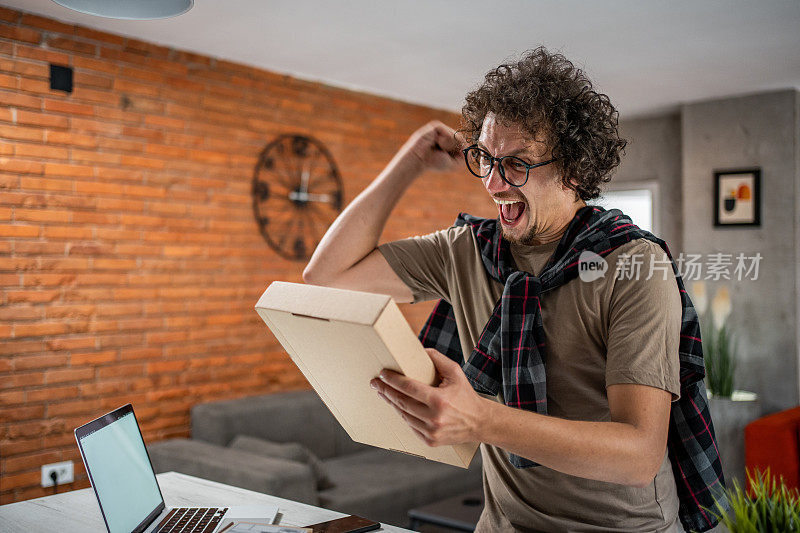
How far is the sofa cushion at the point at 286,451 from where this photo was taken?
3.66 meters

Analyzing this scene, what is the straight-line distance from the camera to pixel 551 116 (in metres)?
1.45

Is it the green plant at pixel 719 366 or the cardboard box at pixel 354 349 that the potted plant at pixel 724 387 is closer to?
the green plant at pixel 719 366

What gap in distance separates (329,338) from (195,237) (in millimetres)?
3376

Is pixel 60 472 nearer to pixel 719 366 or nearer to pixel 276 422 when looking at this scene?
pixel 276 422

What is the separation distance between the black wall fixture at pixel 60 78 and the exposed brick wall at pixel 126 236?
0.03m

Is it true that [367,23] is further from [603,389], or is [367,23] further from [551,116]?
[603,389]

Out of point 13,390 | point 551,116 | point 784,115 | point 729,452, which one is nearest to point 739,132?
point 784,115

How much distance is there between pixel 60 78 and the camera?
3.70 m

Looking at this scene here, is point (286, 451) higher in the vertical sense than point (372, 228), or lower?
lower

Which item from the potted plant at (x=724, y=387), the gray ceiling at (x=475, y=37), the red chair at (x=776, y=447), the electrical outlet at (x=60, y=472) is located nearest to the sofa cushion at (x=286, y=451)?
the electrical outlet at (x=60, y=472)

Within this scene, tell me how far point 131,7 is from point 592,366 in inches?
57.4

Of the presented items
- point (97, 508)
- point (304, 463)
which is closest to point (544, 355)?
point (97, 508)

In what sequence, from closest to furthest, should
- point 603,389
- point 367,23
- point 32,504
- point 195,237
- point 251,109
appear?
point 603,389
point 32,504
point 367,23
point 195,237
point 251,109

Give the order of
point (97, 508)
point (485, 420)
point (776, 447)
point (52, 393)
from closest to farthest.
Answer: point (485, 420)
point (97, 508)
point (52, 393)
point (776, 447)
